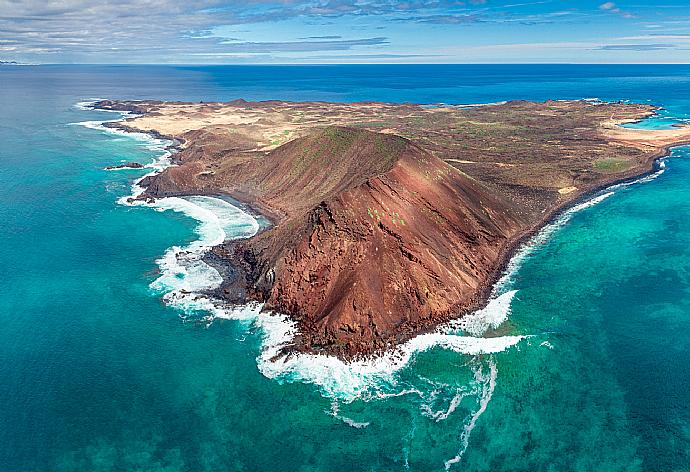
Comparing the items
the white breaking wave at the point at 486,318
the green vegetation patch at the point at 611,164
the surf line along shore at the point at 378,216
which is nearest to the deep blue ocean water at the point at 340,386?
the white breaking wave at the point at 486,318

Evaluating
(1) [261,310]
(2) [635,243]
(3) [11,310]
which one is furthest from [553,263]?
(3) [11,310]

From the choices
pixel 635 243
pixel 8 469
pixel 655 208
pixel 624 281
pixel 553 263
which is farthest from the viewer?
pixel 655 208

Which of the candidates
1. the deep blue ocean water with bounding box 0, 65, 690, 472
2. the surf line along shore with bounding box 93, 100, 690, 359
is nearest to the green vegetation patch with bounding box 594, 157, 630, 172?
the surf line along shore with bounding box 93, 100, 690, 359

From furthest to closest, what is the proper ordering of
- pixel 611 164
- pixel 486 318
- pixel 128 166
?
1. pixel 128 166
2. pixel 611 164
3. pixel 486 318

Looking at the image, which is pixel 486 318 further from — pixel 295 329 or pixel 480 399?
pixel 295 329

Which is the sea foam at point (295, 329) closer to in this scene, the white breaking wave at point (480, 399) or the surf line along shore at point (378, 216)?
the surf line along shore at point (378, 216)

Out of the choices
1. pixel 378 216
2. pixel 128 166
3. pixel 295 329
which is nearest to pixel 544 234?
pixel 378 216

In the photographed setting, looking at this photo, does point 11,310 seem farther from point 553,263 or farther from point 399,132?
point 399,132
